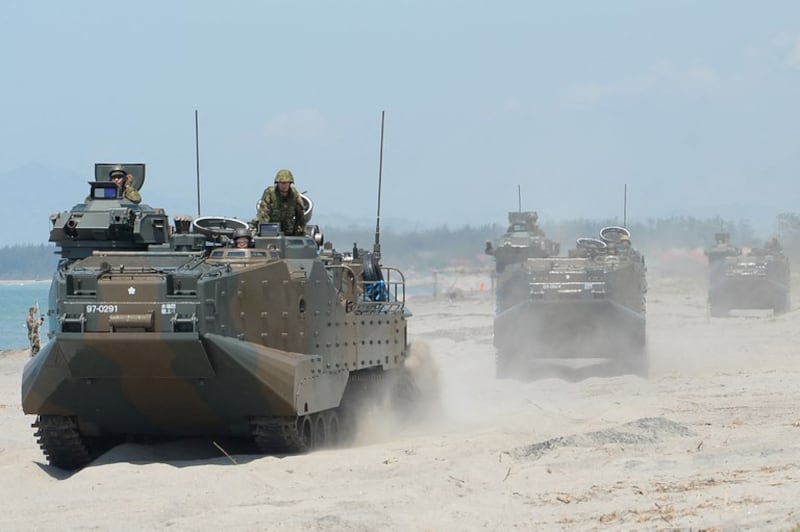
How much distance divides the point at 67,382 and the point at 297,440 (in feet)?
7.63

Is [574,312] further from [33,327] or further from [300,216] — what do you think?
[33,327]

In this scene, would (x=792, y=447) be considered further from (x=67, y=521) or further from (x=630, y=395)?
(x=630, y=395)

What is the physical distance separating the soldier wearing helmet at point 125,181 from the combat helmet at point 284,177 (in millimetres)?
1625

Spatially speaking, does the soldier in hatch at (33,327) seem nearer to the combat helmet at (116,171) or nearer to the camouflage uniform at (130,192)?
the combat helmet at (116,171)

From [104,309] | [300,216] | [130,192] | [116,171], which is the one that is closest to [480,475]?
[104,309]

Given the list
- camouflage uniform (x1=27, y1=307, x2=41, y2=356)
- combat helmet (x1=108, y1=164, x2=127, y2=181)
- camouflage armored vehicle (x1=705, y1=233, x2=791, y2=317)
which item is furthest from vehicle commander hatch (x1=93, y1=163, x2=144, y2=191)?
camouflage armored vehicle (x1=705, y1=233, x2=791, y2=317)

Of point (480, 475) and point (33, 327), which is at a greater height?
point (480, 475)

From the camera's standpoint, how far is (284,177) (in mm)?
18406

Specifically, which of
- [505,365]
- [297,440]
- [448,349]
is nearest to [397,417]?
[297,440]

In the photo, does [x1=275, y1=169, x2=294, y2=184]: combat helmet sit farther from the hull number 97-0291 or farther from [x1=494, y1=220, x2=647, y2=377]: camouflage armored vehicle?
[x1=494, y1=220, x2=647, y2=377]: camouflage armored vehicle

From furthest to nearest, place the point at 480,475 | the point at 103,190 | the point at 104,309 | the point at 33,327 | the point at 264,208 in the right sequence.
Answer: the point at 33,327 → the point at 264,208 → the point at 103,190 → the point at 104,309 → the point at 480,475

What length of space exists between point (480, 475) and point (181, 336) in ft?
10.0

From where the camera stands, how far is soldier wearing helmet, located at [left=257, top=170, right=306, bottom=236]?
18.4 m

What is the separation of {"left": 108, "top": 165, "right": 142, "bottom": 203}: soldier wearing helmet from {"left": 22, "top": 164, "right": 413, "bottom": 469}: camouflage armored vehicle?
29.1 inches
